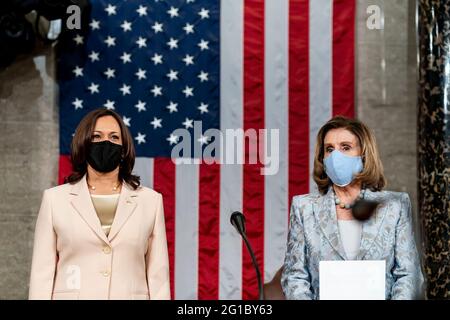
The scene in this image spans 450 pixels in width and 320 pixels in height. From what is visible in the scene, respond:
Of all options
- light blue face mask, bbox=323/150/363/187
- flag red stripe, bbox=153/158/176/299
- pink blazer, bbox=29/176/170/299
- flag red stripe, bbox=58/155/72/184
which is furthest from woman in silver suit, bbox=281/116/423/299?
flag red stripe, bbox=58/155/72/184

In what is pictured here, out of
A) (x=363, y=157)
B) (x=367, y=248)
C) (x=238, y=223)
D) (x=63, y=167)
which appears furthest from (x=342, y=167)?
(x=63, y=167)

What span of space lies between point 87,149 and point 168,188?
810 mm

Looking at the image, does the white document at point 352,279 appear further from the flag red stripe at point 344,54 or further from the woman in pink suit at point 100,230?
the flag red stripe at point 344,54

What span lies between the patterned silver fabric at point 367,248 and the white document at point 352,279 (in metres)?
0.03

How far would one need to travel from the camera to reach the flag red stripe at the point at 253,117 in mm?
3469

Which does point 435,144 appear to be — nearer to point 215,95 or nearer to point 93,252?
point 215,95

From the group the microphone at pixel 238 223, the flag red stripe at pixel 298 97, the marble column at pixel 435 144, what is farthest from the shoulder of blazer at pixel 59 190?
the marble column at pixel 435 144

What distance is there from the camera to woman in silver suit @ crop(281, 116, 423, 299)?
267 cm

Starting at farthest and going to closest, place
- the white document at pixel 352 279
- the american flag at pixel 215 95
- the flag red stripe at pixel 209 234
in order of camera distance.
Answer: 1. the flag red stripe at pixel 209 234
2. the american flag at pixel 215 95
3. the white document at pixel 352 279

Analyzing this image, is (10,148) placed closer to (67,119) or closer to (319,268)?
(67,119)

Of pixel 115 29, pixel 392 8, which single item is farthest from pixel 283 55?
pixel 115 29

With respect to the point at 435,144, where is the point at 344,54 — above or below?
above

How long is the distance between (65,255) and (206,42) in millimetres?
1179

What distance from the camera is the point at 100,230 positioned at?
8.63ft
